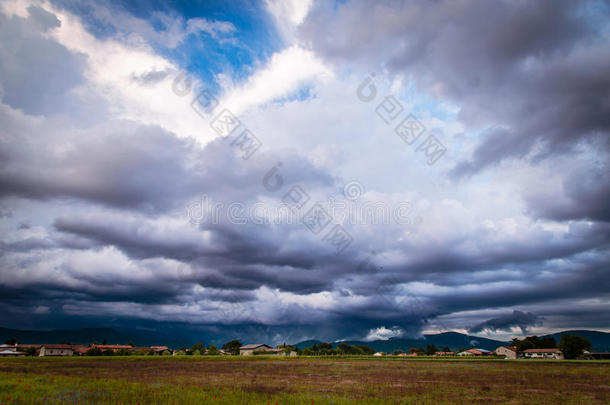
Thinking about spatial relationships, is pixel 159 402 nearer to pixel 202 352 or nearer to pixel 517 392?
pixel 517 392

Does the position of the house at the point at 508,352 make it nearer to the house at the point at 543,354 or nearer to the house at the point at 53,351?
the house at the point at 543,354

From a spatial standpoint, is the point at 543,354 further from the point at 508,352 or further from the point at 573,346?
the point at 573,346

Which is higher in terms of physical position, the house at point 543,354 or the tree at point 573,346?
the tree at point 573,346

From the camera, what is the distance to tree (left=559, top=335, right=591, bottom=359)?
142m

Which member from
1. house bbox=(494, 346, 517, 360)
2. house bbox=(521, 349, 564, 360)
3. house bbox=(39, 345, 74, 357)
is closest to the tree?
house bbox=(521, 349, 564, 360)

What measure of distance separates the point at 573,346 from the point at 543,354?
1187 inches

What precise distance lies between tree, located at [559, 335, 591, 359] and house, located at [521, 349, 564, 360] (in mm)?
7653

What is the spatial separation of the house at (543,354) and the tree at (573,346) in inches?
301

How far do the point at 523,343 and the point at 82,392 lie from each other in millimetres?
227549

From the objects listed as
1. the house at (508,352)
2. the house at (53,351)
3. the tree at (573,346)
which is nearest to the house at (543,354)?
the house at (508,352)

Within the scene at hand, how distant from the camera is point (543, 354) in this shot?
16838 centimetres

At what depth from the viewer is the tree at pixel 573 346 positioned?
14225cm

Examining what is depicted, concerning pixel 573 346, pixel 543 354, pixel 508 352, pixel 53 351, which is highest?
pixel 573 346

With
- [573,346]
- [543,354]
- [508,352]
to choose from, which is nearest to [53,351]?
[508,352]
